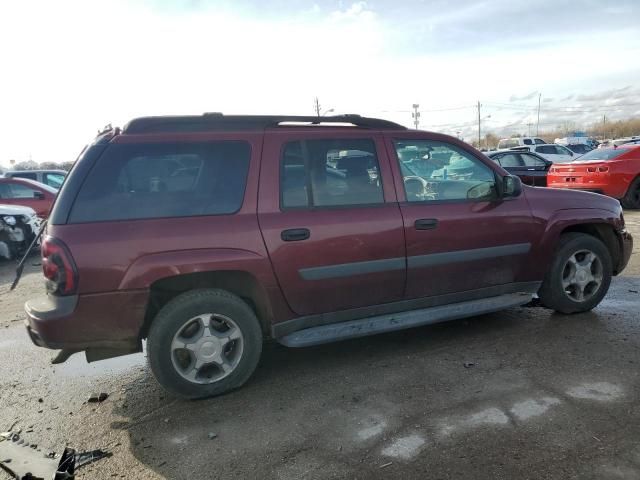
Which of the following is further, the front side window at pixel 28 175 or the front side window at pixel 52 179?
the front side window at pixel 52 179

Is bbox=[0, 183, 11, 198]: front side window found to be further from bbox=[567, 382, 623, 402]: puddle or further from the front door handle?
bbox=[567, 382, 623, 402]: puddle

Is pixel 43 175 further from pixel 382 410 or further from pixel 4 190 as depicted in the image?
pixel 382 410

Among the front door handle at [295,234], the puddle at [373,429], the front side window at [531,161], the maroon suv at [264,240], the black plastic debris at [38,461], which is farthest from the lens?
the front side window at [531,161]

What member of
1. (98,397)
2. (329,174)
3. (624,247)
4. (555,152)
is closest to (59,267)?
(98,397)

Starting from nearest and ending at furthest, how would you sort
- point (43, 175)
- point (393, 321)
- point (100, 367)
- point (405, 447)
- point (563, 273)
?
point (405, 447)
point (393, 321)
point (100, 367)
point (563, 273)
point (43, 175)

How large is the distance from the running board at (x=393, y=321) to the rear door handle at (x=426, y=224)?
699 mm

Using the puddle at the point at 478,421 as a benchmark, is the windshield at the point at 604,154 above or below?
above

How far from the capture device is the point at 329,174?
12.4 feet

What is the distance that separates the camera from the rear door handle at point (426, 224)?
12.9 feet

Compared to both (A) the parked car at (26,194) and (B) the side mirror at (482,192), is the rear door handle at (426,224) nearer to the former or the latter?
(B) the side mirror at (482,192)

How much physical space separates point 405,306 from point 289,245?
118 centimetres

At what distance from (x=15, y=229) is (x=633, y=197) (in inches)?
533

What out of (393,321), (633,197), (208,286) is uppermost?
(208,286)

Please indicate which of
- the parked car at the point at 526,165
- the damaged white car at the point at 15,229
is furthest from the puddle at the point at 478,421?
the parked car at the point at 526,165
